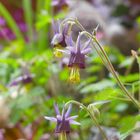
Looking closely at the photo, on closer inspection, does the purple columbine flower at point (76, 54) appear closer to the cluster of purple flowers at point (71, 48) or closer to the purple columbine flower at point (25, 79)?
the cluster of purple flowers at point (71, 48)

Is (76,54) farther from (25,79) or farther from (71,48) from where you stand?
(25,79)

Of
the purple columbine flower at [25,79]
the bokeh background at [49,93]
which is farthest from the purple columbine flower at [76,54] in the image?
the purple columbine flower at [25,79]

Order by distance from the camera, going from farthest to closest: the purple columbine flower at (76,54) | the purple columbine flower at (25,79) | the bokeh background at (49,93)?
the purple columbine flower at (25,79), the bokeh background at (49,93), the purple columbine flower at (76,54)

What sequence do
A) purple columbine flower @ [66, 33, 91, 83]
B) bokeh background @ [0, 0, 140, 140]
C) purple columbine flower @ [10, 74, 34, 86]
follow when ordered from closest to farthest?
1. purple columbine flower @ [66, 33, 91, 83]
2. bokeh background @ [0, 0, 140, 140]
3. purple columbine flower @ [10, 74, 34, 86]

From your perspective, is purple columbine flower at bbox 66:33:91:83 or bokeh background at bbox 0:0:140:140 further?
bokeh background at bbox 0:0:140:140

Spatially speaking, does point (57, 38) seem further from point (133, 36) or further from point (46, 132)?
point (133, 36)

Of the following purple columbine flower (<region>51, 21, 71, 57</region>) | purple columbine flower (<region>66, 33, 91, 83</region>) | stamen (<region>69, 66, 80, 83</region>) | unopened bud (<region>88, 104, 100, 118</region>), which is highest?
purple columbine flower (<region>51, 21, 71, 57</region>)

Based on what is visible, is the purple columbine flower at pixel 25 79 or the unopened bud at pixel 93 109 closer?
the unopened bud at pixel 93 109

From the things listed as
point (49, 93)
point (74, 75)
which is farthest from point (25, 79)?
point (74, 75)

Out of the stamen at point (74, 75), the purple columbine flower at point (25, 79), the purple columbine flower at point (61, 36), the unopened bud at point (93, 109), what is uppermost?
the purple columbine flower at point (25, 79)

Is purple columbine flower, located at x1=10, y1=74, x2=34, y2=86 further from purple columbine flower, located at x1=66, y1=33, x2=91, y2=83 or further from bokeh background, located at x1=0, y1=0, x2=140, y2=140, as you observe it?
purple columbine flower, located at x1=66, y1=33, x2=91, y2=83

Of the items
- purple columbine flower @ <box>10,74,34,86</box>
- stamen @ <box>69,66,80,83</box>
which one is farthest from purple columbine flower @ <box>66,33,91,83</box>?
purple columbine flower @ <box>10,74,34,86</box>

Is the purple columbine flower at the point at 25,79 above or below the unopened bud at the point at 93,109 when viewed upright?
above
